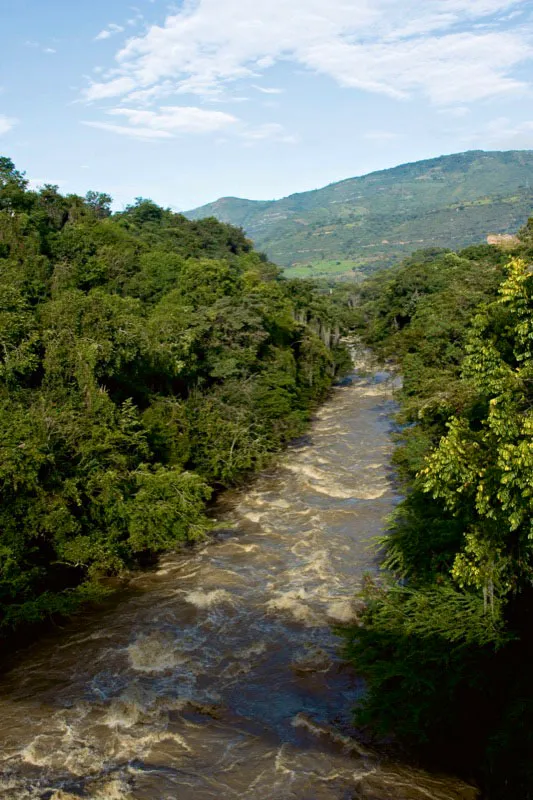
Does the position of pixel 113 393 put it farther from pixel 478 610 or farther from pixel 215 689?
pixel 478 610

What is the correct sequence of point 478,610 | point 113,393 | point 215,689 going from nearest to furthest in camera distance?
point 478,610
point 215,689
point 113,393

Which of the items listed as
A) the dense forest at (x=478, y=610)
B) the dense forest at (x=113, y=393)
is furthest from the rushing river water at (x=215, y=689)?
the dense forest at (x=113, y=393)

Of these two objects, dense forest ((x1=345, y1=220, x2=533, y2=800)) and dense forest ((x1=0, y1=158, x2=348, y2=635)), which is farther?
dense forest ((x1=0, y1=158, x2=348, y2=635))

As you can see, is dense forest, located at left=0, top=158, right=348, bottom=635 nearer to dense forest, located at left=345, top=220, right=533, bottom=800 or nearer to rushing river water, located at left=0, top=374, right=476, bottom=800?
rushing river water, located at left=0, top=374, right=476, bottom=800

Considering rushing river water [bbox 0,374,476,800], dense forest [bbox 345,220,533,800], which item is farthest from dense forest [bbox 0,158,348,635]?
dense forest [bbox 345,220,533,800]

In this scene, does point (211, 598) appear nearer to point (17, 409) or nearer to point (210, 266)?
point (17, 409)

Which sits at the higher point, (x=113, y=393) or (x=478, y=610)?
(x=113, y=393)

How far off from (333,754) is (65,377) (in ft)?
49.7

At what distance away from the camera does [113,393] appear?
25.0 meters

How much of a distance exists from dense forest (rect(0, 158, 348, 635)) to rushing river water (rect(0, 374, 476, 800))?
1.65m

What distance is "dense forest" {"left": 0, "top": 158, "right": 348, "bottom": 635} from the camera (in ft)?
59.1

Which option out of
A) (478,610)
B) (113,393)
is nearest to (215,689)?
(478,610)

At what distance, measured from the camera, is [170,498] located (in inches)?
824

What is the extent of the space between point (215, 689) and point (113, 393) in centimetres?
1367
